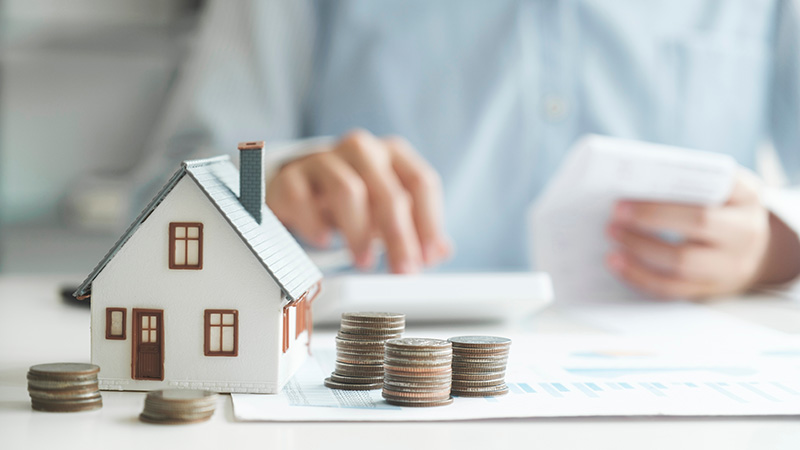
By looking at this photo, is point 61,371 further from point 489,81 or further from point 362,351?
point 489,81

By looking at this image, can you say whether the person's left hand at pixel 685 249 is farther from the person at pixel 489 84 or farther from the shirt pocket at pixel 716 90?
the shirt pocket at pixel 716 90

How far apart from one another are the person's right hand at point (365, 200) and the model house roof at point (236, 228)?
454mm

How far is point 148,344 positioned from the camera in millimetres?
568

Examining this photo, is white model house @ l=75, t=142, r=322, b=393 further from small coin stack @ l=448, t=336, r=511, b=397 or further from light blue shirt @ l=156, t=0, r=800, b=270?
light blue shirt @ l=156, t=0, r=800, b=270

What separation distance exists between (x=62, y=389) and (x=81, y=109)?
2.86m

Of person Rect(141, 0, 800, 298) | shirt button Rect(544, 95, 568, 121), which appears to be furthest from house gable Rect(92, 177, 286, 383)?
shirt button Rect(544, 95, 568, 121)

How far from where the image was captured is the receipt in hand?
1.04 metres

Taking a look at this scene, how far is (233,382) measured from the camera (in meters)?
0.56

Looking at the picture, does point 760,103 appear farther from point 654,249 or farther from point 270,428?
point 270,428

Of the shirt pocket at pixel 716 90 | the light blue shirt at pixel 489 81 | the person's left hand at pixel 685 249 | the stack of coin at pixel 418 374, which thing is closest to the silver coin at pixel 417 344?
the stack of coin at pixel 418 374

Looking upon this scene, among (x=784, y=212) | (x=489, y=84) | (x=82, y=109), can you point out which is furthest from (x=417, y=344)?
(x=82, y=109)

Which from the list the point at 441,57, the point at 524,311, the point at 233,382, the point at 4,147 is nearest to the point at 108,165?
the point at 4,147

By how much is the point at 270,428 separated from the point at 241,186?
7.9 inches

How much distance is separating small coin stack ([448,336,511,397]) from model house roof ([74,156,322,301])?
129 millimetres
